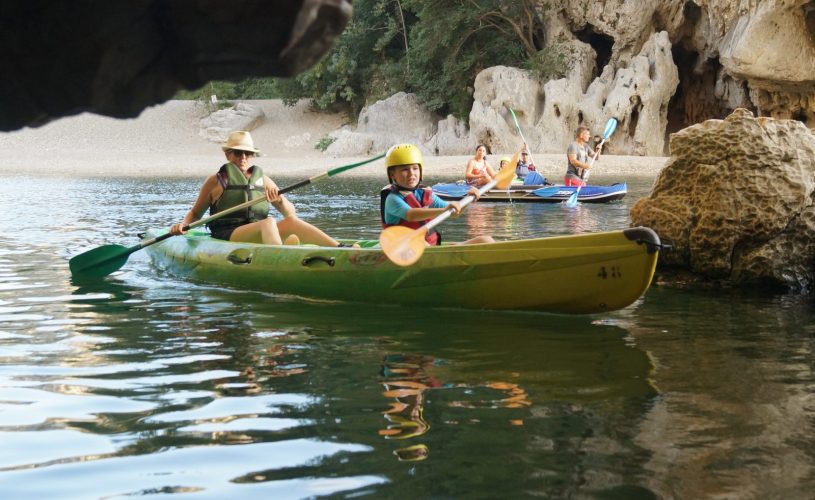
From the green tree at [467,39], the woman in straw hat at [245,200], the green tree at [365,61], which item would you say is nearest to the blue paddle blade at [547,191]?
the woman in straw hat at [245,200]

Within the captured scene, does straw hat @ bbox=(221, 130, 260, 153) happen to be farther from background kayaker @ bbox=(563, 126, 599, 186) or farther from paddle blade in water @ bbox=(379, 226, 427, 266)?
background kayaker @ bbox=(563, 126, 599, 186)

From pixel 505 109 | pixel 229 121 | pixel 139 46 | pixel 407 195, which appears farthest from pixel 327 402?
pixel 229 121

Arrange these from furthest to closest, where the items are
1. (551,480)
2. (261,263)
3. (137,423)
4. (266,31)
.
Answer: (261,263)
(137,423)
(551,480)
(266,31)

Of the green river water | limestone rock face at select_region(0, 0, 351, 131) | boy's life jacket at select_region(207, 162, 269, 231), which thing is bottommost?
the green river water

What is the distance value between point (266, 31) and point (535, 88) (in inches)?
1157

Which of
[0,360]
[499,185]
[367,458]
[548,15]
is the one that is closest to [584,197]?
[499,185]

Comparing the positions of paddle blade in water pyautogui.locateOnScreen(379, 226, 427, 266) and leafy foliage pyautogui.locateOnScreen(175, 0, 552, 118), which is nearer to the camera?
paddle blade in water pyautogui.locateOnScreen(379, 226, 427, 266)

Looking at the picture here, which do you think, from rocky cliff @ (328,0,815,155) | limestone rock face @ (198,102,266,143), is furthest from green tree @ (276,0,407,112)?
rocky cliff @ (328,0,815,155)

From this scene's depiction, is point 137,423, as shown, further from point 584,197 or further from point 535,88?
point 535,88

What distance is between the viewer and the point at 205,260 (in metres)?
8.73

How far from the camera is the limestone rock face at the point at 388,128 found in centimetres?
3478

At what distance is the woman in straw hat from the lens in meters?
8.45

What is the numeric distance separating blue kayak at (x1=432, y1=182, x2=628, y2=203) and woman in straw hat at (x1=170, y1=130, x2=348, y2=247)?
8509mm

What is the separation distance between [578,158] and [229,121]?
25.4m
